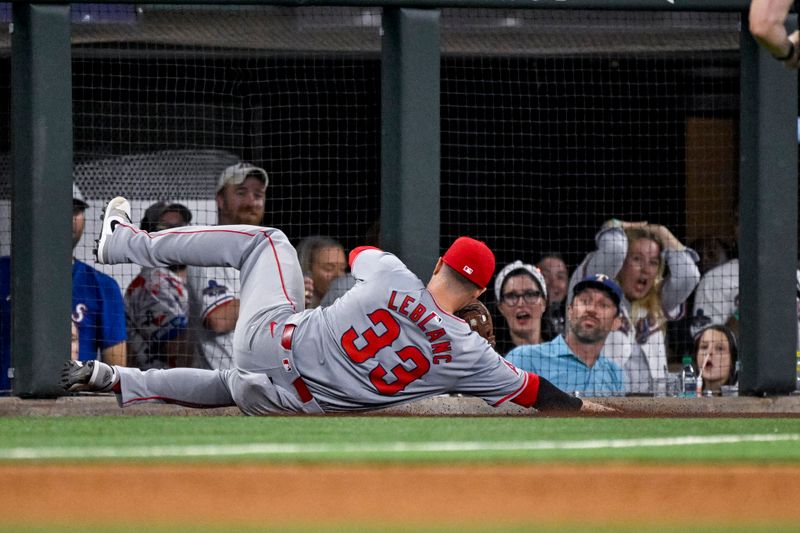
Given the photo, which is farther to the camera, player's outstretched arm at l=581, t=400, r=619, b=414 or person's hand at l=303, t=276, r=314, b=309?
person's hand at l=303, t=276, r=314, b=309

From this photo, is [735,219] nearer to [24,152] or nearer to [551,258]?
[551,258]

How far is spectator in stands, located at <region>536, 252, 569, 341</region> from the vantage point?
27.5ft

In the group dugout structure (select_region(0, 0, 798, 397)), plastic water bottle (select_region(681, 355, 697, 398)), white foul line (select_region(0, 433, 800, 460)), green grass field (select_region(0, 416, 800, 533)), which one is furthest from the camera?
plastic water bottle (select_region(681, 355, 697, 398))

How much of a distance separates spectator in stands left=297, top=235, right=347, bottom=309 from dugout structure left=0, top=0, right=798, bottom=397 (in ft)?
1.57

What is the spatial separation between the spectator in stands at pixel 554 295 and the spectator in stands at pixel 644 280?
0.11 m

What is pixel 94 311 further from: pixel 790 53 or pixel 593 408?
pixel 790 53

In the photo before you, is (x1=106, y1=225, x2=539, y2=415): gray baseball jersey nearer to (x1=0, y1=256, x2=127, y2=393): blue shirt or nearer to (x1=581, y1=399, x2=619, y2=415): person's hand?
(x1=581, y1=399, x2=619, y2=415): person's hand

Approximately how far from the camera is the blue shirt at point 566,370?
7805 millimetres

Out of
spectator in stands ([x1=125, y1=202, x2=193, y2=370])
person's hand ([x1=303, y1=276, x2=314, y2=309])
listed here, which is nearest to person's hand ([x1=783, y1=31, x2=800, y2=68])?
person's hand ([x1=303, y1=276, x2=314, y2=309])

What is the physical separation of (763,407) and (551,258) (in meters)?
1.76

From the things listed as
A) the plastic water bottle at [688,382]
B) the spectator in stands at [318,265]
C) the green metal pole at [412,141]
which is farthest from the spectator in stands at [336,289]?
the plastic water bottle at [688,382]

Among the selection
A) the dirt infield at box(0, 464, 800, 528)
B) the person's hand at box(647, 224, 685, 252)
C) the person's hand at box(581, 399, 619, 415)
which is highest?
the person's hand at box(647, 224, 685, 252)

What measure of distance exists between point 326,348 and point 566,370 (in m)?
1.79

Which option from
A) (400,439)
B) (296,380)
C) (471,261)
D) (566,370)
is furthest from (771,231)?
(400,439)
